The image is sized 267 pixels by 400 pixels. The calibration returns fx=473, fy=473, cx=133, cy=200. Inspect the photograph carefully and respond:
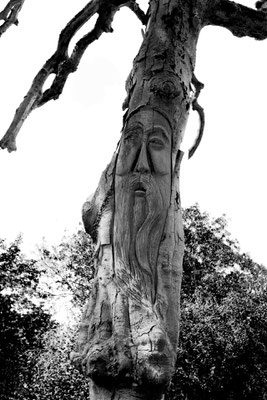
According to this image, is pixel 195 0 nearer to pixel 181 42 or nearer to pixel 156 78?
pixel 181 42

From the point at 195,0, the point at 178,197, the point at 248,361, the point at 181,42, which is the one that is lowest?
the point at 178,197

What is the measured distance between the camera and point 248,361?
16234 millimetres

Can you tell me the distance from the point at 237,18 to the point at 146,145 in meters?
2.02

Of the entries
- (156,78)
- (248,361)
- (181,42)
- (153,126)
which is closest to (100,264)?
(153,126)

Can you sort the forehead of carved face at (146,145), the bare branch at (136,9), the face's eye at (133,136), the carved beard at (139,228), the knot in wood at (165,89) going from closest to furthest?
the carved beard at (139,228), the forehead of carved face at (146,145), the face's eye at (133,136), the knot in wood at (165,89), the bare branch at (136,9)

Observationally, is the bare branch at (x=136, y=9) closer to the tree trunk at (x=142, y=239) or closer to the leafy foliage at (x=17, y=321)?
the tree trunk at (x=142, y=239)

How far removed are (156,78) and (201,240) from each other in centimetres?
1830

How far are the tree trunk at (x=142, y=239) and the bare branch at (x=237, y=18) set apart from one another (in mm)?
866

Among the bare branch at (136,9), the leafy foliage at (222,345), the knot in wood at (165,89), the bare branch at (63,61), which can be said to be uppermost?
the leafy foliage at (222,345)

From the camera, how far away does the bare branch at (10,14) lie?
16.2 feet

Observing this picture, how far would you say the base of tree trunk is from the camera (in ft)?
6.50

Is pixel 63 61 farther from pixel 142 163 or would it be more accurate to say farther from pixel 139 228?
pixel 139 228

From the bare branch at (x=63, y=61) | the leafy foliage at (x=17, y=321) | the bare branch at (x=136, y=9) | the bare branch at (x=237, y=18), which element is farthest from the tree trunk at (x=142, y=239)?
the leafy foliage at (x=17, y=321)

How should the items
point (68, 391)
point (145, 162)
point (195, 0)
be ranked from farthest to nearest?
1. point (68, 391)
2. point (195, 0)
3. point (145, 162)
